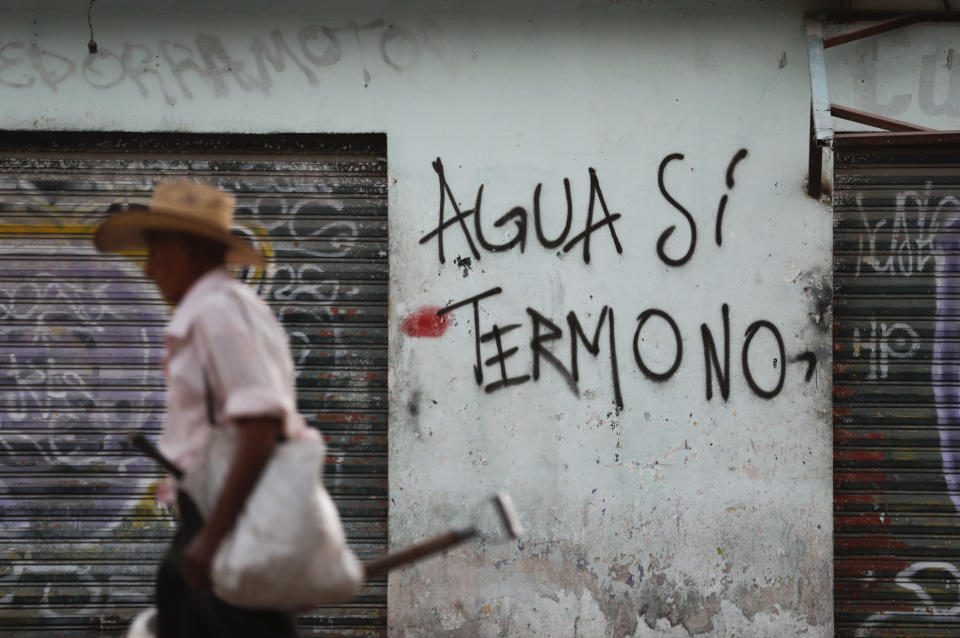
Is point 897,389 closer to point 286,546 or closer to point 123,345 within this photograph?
point 286,546

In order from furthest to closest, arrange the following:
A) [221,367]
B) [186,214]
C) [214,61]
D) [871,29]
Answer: [214,61], [871,29], [186,214], [221,367]

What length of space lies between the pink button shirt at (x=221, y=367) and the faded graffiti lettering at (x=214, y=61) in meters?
2.94

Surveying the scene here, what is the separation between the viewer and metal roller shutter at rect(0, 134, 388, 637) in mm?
4902

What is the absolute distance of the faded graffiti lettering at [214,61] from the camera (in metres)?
4.87

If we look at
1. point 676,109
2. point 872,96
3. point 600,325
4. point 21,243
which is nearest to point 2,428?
point 21,243

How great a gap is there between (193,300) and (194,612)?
76cm

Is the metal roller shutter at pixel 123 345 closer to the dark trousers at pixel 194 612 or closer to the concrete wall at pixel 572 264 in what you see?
the concrete wall at pixel 572 264

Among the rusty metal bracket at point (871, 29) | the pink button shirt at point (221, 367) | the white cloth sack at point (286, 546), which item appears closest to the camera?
the white cloth sack at point (286, 546)

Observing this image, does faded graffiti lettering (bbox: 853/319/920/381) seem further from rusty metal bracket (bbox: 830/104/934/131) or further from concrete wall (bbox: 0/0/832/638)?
rusty metal bracket (bbox: 830/104/934/131)

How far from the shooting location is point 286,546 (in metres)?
1.97

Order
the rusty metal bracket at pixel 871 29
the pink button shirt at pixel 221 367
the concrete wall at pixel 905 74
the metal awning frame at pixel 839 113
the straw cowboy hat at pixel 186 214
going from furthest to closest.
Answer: the concrete wall at pixel 905 74 < the rusty metal bracket at pixel 871 29 < the metal awning frame at pixel 839 113 < the straw cowboy hat at pixel 186 214 < the pink button shirt at pixel 221 367

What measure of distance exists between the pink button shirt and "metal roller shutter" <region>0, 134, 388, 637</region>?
273 cm

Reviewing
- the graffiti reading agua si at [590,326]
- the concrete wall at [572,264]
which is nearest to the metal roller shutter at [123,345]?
the concrete wall at [572,264]

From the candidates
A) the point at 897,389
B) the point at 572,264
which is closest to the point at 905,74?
the point at 897,389
